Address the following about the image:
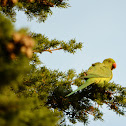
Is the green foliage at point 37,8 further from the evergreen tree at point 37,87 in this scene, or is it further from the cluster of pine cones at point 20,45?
the cluster of pine cones at point 20,45

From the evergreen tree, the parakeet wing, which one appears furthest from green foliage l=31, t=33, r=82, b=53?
the parakeet wing

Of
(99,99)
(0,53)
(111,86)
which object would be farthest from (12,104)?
(111,86)

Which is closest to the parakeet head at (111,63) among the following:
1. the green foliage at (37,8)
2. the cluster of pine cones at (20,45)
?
the green foliage at (37,8)

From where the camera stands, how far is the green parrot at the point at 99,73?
2.45m

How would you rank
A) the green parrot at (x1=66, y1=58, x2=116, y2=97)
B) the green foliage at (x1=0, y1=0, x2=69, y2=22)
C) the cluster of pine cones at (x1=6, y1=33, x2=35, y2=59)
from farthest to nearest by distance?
the green foliage at (x1=0, y1=0, x2=69, y2=22), the green parrot at (x1=66, y1=58, x2=116, y2=97), the cluster of pine cones at (x1=6, y1=33, x2=35, y2=59)

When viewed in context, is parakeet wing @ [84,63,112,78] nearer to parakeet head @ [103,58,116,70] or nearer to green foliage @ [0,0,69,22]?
parakeet head @ [103,58,116,70]

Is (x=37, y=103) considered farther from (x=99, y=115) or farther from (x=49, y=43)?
(x=49, y=43)

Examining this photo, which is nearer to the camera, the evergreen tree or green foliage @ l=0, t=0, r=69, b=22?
the evergreen tree

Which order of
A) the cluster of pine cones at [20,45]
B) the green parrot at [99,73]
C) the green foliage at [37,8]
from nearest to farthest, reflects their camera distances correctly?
the cluster of pine cones at [20,45] < the green parrot at [99,73] < the green foliage at [37,8]

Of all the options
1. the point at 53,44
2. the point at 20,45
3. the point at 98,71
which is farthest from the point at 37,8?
the point at 20,45

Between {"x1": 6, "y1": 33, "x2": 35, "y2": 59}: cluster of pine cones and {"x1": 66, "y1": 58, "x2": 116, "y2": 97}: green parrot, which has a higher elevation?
{"x1": 66, "y1": 58, "x2": 116, "y2": 97}: green parrot

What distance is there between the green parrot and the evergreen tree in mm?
121

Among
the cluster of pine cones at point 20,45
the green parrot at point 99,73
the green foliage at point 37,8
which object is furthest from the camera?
the green foliage at point 37,8

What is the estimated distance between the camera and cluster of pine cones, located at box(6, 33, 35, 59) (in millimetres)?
678
